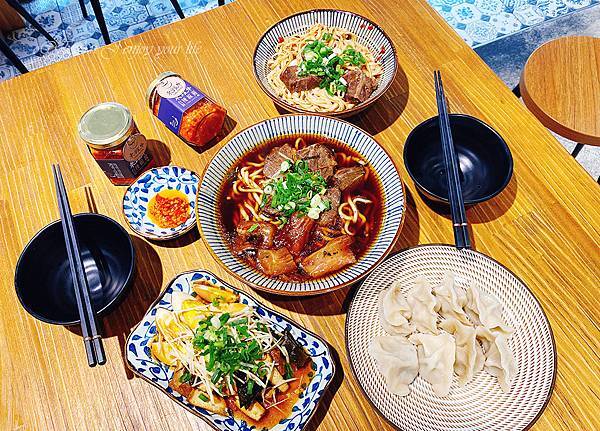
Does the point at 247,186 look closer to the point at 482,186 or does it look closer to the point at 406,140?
the point at 406,140

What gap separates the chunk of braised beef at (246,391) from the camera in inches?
60.2

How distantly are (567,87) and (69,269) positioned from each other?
286 centimetres

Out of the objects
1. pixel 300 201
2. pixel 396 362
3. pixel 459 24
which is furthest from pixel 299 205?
pixel 459 24

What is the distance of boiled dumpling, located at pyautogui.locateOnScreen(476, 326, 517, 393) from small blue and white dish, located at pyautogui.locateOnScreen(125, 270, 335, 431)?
0.54m

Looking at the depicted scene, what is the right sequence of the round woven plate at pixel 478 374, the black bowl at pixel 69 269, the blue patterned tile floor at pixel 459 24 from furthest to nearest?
the blue patterned tile floor at pixel 459 24
the black bowl at pixel 69 269
the round woven plate at pixel 478 374

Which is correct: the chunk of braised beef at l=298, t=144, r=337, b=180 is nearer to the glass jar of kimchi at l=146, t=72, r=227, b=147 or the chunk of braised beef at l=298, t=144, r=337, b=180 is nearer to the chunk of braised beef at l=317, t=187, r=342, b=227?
the chunk of braised beef at l=317, t=187, r=342, b=227

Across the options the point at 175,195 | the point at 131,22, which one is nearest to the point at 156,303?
the point at 175,195

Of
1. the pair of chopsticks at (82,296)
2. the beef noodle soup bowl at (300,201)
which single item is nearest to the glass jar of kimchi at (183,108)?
the beef noodle soup bowl at (300,201)

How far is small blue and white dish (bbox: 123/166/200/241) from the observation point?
6.26 ft

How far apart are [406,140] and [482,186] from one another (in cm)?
39

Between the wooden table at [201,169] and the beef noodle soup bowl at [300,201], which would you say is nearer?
the wooden table at [201,169]

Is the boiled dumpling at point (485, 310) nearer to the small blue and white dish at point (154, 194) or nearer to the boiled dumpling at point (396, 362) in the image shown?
the boiled dumpling at point (396, 362)

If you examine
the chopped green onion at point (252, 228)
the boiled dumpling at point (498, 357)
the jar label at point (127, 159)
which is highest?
the jar label at point (127, 159)

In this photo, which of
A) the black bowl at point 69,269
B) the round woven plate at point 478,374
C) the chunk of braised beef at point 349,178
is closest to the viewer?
the round woven plate at point 478,374
